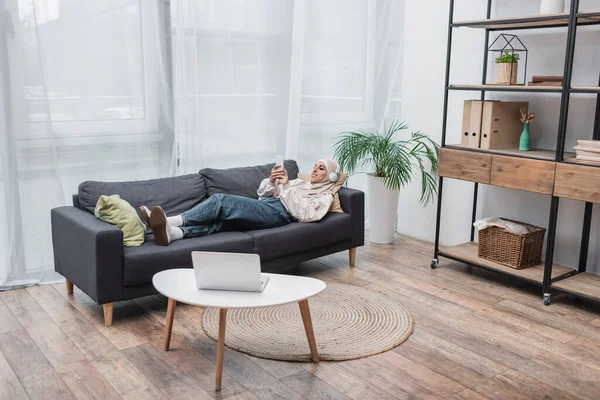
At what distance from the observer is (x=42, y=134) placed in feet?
12.1

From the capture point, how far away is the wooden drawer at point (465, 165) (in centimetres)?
383

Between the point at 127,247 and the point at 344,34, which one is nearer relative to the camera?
the point at 127,247

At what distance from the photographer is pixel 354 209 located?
164 inches

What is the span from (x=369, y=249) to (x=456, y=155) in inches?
43.1

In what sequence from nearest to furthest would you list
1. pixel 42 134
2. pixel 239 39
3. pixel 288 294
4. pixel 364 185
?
pixel 288 294, pixel 42 134, pixel 239 39, pixel 364 185

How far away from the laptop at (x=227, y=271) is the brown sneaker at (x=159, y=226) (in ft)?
2.48

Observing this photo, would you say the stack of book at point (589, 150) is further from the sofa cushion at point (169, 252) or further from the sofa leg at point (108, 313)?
the sofa leg at point (108, 313)

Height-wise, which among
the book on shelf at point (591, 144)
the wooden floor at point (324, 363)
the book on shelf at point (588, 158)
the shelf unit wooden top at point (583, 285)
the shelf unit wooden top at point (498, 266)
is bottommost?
the wooden floor at point (324, 363)

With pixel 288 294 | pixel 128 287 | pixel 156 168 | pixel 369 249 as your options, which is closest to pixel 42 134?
pixel 156 168

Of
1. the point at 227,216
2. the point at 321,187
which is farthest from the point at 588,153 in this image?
the point at 227,216

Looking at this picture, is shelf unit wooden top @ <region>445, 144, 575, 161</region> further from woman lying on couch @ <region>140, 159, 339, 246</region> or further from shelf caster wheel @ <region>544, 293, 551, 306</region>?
woman lying on couch @ <region>140, 159, 339, 246</region>

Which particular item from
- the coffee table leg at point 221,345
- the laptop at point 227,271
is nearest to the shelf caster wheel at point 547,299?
the laptop at point 227,271

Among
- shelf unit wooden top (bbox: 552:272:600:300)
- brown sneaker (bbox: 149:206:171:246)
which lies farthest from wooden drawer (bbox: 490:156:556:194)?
brown sneaker (bbox: 149:206:171:246)

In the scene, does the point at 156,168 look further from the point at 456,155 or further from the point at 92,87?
the point at 456,155
